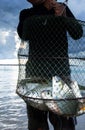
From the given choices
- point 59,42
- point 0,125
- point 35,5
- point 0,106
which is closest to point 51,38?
point 59,42

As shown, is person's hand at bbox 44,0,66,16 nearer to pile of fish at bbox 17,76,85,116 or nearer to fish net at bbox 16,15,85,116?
fish net at bbox 16,15,85,116

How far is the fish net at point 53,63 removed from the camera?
3545 millimetres

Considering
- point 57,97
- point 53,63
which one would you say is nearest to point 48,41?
point 53,63

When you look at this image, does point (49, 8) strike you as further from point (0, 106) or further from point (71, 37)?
point (0, 106)

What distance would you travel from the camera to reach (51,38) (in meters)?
3.98

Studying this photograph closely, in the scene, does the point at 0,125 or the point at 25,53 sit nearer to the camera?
the point at 25,53

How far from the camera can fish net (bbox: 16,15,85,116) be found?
3545 mm

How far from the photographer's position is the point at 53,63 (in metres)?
3.91

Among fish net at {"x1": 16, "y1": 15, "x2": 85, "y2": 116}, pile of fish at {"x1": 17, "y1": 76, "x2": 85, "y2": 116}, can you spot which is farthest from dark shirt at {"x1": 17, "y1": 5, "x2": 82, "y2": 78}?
pile of fish at {"x1": 17, "y1": 76, "x2": 85, "y2": 116}

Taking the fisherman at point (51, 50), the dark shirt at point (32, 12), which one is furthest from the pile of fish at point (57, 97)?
the dark shirt at point (32, 12)

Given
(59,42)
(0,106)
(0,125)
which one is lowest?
(0,106)

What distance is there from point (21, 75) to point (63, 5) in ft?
2.41

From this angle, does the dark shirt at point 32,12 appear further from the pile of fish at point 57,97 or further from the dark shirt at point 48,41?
the pile of fish at point 57,97

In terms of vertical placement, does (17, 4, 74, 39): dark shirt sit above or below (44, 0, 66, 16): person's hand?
below
